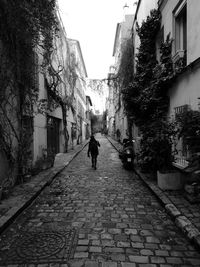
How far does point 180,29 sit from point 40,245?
7896mm

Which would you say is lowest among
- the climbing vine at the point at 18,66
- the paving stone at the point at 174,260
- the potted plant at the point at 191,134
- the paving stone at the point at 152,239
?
the paving stone at the point at 174,260

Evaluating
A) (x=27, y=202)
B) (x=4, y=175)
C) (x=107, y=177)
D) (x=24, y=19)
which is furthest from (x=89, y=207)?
(x=24, y=19)

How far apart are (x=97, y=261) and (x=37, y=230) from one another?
1547mm

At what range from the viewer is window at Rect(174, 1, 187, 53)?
778cm

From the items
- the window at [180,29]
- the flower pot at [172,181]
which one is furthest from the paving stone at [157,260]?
the window at [180,29]

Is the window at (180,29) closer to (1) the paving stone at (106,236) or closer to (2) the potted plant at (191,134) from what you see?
(2) the potted plant at (191,134)

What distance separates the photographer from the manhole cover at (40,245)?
3.46 metres

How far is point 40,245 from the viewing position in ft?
12.2

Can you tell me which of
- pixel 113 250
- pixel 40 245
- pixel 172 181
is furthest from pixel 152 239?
pixel 172 181

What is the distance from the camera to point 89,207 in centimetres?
555

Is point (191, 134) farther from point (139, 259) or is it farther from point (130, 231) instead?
point (139, 259)

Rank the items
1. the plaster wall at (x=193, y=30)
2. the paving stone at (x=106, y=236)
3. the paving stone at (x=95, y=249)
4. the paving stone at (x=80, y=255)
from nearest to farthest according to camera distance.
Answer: the paving stone at (x=80, y=255) → the paving stone at (x=95, y=249) → the paving stone at (x=106, y=236) → the plaster wall at (x=193, y=30)

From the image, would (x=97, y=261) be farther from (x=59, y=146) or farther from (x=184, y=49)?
(x=59, y=146)

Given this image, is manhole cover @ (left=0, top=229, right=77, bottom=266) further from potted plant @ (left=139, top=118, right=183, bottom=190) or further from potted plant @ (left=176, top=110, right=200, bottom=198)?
potted plant @ (left=139, top=118, right=183, bottom=190)
